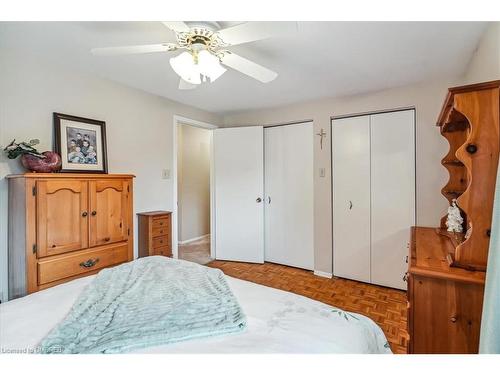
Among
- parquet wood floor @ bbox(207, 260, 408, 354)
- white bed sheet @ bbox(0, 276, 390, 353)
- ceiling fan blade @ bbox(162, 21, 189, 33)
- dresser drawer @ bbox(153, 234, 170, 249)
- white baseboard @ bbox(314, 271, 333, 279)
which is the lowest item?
parquet wood floor @ bbox(207, 260, 408, 354)

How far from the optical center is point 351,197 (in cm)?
288

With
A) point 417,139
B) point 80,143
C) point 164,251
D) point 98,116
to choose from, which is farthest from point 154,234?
point 417,139

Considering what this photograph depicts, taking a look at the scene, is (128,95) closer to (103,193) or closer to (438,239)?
(103,193)

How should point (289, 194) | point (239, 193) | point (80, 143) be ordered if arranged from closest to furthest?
point (80, 143), point (289, 194), point (239, 193)

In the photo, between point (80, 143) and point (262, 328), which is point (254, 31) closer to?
point (262, 328)

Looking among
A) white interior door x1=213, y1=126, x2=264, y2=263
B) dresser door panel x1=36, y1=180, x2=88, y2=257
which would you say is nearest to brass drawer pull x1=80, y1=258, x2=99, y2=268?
dresser door panel x1=36, y1=180, x2=88, y2=257

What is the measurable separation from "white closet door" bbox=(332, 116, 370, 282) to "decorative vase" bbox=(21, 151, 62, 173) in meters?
2.70

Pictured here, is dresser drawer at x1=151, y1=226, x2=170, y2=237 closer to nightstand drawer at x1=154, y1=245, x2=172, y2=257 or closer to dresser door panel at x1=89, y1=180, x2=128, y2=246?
nightstand drawer at x1=154, y1=245, x2=172, y2=257

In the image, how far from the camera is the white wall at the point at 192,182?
455 cm

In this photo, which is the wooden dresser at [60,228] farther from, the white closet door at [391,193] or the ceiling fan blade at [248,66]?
the white closet door at [391,193]

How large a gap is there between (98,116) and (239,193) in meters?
1.94

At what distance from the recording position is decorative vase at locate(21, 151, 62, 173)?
174cm

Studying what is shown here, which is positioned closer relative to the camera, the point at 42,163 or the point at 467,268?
the point at 467,268

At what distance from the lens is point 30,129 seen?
74.4 inches
